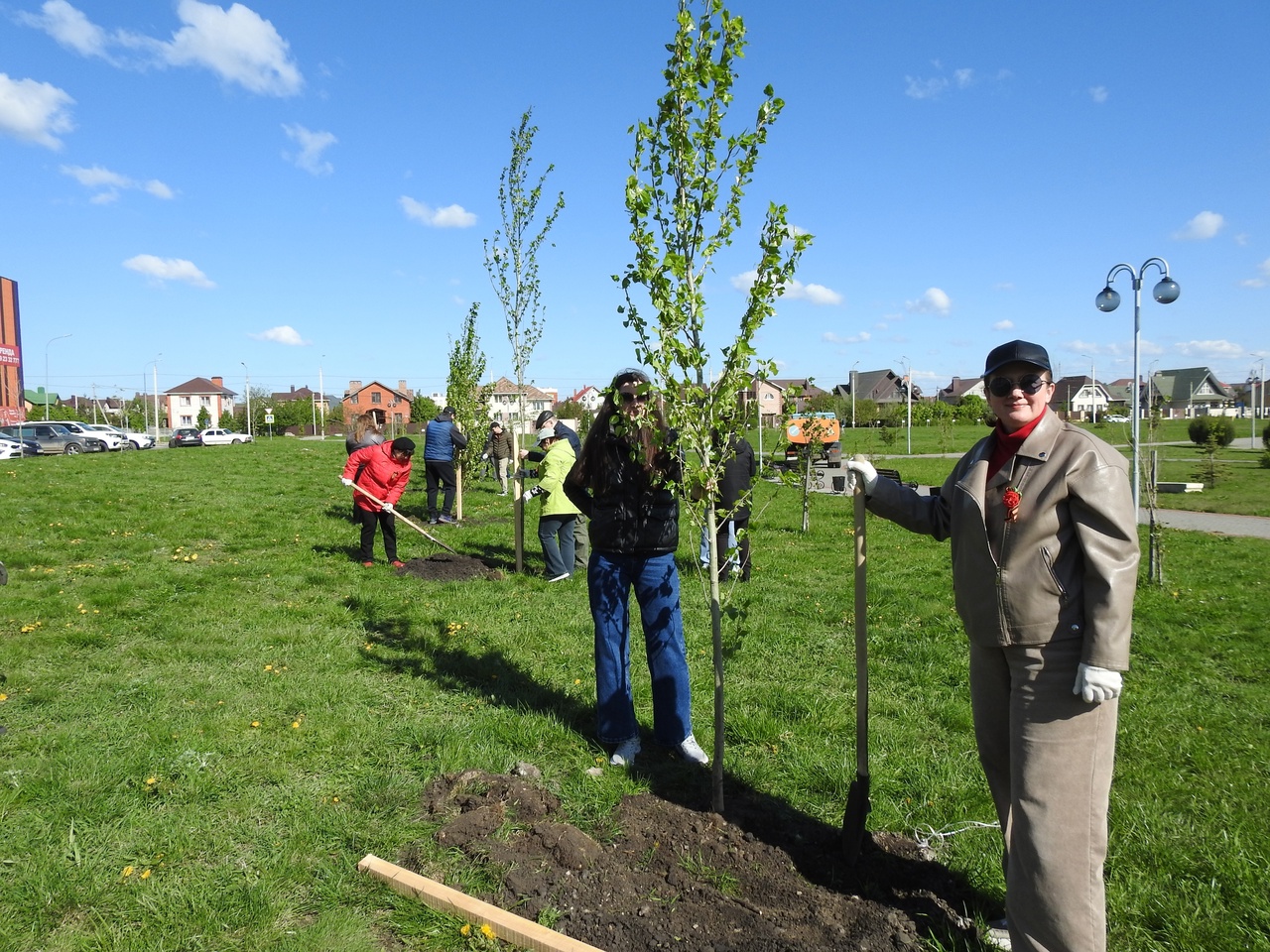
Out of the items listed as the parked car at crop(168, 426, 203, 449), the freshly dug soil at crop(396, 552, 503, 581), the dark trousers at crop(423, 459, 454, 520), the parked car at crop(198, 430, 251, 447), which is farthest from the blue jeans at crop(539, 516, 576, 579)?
the parked car at crop(198, 430, 251, 447)

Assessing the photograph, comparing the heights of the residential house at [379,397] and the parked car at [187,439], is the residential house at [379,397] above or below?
above

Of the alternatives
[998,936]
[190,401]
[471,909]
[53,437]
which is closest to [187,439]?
[53,437]

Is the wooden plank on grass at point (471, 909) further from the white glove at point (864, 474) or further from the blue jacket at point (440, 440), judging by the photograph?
the blue jacket at point (440, 440)

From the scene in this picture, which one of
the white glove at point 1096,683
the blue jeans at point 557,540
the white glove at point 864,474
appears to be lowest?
the blue jeans at point 557,540

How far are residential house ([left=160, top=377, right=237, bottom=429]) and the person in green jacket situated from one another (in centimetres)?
11686

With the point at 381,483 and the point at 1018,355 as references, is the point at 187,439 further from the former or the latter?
the point at 1018,355

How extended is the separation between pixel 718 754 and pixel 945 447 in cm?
3978

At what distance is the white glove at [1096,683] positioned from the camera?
256cm

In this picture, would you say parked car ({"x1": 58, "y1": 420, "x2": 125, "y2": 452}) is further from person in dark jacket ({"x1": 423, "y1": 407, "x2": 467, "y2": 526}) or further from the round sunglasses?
the round sunglasses

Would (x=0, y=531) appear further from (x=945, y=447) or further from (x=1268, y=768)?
(x=945, y=447)

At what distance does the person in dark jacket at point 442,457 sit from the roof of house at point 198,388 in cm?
11890

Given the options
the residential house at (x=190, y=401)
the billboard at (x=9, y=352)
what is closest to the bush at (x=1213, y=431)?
the billboard at (x=9, y=352)

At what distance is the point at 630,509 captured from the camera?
423 centimetres

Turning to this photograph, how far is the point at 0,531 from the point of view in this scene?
11828 mm
